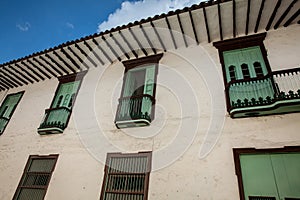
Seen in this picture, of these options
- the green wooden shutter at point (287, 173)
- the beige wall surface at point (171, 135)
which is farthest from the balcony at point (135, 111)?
the green wooden shutter at point (287, 173)

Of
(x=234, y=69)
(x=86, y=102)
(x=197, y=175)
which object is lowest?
(x=197, y=175)

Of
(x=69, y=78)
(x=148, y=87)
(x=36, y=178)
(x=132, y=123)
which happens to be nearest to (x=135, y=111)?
(x=132, y=123)

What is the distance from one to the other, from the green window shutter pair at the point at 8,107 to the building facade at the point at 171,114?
0.28 metres

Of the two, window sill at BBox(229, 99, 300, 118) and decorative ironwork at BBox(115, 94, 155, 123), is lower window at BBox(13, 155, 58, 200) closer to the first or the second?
decorative ironwork at BBox(115, 94, 155, 123)

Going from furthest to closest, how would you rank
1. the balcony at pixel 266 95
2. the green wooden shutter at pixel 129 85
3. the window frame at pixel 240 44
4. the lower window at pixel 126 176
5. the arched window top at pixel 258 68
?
the green wooden shutter at pixel 129 85
the window frame at pixel 240 44
the arched window top at pixel 258 68
the lower window at pixel 126 176
the balcony at pixel 266 95

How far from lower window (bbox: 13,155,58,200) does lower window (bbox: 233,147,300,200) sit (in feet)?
17.8

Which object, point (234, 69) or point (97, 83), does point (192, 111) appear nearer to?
point (234, 69)

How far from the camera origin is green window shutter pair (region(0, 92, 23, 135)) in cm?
866

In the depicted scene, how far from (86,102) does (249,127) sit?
545 cm

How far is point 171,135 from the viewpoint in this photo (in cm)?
547

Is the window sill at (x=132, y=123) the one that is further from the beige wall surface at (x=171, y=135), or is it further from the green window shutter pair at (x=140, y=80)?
the green window shutter pair at (x=140, y=80)

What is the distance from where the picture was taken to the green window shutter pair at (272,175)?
13.0ft

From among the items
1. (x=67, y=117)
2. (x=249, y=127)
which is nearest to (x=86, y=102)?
(x=67, y=117)

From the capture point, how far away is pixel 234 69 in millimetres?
6016
